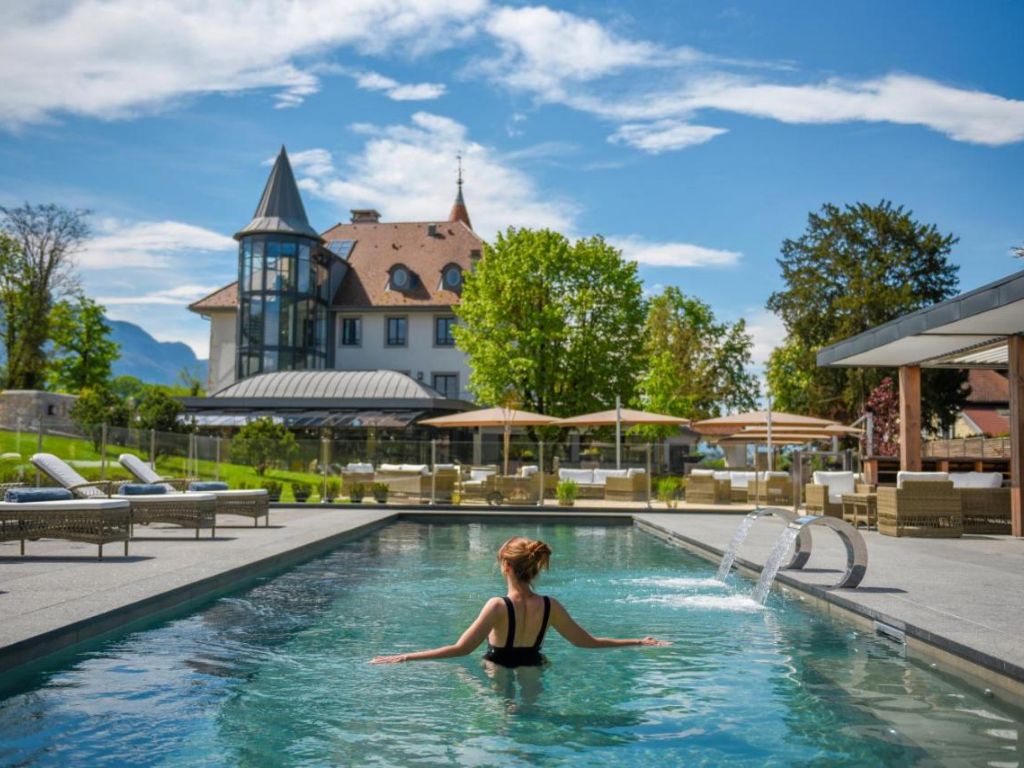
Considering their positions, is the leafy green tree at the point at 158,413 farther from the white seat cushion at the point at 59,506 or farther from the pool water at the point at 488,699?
the pool water at the point at 488,699

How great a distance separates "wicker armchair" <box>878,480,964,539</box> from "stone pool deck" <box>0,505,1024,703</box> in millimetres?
481

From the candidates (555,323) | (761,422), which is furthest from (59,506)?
(555,323)

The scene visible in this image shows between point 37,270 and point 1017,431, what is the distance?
4545 cm

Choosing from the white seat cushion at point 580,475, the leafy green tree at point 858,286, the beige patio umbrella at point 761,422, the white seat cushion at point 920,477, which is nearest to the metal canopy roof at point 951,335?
the white seat cushion at point 920,477

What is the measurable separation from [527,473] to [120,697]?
20461mm

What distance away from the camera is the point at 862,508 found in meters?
17.2

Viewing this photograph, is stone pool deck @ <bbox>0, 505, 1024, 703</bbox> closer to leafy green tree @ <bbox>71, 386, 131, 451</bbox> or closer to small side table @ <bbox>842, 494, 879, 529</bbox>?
small side table @ <bbox>842, 494, 879, 529</bbox>

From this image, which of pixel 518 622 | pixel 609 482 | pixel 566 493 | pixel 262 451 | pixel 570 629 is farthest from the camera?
pixel 262 451

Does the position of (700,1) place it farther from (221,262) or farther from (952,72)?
(221,262)

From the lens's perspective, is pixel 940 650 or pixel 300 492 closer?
pixel 940 650

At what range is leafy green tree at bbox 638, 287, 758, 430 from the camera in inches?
2240

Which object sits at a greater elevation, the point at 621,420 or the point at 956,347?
the point at 956,347

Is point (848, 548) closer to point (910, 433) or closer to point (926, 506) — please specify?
point (926, 506)

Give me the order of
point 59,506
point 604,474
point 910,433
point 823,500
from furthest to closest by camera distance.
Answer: point 604,474 < point 910,433 < point 823,500 < point 59,506
